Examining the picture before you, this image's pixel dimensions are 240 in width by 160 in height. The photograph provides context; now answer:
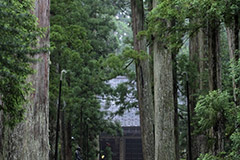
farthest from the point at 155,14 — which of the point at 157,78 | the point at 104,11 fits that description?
the point at 104,11

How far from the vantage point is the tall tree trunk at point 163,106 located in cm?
1722

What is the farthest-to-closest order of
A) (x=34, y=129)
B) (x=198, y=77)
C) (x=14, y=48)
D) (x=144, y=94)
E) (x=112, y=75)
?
(x=198, y=77), (x=112, y=75), (x=144, y=94), (x=34, y=129), (x=14, y=48)

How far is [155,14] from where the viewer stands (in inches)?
612

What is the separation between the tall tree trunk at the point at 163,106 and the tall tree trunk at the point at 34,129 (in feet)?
17.8

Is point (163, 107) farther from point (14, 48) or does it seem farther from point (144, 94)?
point (14, 48)

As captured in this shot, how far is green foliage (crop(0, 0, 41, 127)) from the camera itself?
895 cm

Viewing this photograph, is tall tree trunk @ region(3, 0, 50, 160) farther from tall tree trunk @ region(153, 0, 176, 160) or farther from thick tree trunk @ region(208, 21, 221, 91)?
tall tree trunk @ region(153, 0, 176, 160)

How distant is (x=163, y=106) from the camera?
17.5 metres

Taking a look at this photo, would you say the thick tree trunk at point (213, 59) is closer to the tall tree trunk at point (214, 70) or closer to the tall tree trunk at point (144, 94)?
the tall tree trunk at point (214, 70)

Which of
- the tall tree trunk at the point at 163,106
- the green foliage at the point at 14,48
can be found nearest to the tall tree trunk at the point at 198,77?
the tall tree trunk at the point at 163,106

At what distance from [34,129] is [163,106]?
6.13 m

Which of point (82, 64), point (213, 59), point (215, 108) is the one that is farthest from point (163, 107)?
point (82, 64)

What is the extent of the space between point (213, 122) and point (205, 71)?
1319cm

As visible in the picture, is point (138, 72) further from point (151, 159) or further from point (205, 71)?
point (205, 71)
